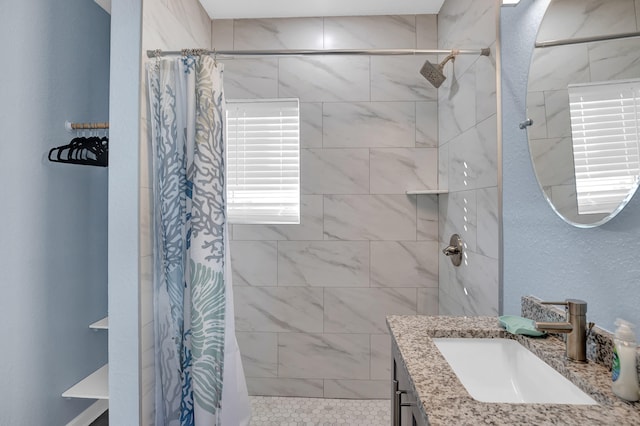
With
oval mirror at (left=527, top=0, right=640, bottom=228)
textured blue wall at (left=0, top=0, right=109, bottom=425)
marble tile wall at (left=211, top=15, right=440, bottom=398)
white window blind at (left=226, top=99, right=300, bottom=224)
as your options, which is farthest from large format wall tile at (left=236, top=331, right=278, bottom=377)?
oval mirror at (left=527, top=0, right=640, bottom=228)

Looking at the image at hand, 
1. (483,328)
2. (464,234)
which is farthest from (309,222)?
(483,328)

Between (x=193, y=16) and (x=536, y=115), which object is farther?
(x=193, y=16)

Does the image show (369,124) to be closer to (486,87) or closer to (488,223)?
(486,87)

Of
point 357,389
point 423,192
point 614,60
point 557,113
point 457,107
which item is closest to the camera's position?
point 614,60

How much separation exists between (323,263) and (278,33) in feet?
5.42

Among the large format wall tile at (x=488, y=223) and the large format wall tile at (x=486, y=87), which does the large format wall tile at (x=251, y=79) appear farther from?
the large format wall tile at (x=488, y=223)

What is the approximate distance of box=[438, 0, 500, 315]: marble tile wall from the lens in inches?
58.9

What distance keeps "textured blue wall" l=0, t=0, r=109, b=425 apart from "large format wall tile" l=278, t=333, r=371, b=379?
1.19 metres

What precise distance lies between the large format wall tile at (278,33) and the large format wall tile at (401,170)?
92 cm

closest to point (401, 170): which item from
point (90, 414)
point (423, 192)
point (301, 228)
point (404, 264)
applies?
point (423, 192)

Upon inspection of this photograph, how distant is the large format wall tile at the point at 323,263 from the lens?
7.51 ft

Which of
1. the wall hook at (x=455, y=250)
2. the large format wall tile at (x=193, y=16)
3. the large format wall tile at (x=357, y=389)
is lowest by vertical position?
the large format wall tile at (x=357, y=389)

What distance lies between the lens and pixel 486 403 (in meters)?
0.68

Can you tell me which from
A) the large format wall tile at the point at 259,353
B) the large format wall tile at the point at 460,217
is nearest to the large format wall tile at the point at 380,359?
the large format wall tile at the point at 259,353
